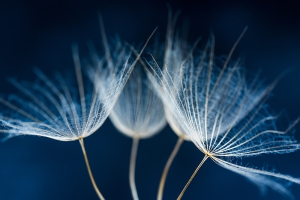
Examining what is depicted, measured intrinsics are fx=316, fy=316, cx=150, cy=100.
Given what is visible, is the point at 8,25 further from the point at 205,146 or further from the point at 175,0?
the point at 205,146

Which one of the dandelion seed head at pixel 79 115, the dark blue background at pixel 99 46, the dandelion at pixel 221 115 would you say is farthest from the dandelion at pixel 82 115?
the dark blue background at pixel 99 46

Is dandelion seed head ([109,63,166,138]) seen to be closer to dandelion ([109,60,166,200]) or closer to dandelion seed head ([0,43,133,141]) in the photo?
dandelion ([109,60,166,200])

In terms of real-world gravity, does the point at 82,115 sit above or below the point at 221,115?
above

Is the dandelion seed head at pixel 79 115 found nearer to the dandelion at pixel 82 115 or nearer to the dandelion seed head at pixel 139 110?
the dandelion at pixel 82 115

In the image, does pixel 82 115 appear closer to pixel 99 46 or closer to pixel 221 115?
pixel 221 115

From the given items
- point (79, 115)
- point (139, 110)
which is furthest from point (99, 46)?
point (79, 115)

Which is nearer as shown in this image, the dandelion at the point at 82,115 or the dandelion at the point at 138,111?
the dandelion at the point at 82,115
